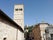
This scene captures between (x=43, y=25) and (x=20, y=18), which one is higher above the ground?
(x=20, y=18)

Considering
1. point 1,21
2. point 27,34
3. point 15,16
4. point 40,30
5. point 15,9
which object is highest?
point 15,9

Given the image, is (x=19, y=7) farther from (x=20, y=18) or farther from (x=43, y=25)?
(x=43, y=25)

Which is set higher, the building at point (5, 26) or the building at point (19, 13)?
the building at point (19, 13)

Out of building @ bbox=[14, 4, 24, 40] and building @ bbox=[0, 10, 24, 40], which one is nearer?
building @ bbox=[0, 10, 24, 40]

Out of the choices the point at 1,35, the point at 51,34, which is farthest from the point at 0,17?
the point at 51,34

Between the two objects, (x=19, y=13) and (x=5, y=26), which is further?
(x=19, y=13)

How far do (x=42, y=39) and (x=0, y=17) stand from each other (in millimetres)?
12969

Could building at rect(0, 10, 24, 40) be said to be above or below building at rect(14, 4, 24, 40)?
below

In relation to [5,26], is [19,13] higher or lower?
higher

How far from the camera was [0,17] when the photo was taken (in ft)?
22.4

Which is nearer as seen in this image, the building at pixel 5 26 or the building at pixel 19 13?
the building at pixel 5 26

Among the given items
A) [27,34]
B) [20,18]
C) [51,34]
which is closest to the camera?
[51,34]

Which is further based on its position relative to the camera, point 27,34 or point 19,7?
point 27,34

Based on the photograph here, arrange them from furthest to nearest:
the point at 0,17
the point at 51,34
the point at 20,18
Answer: the point at 20,18, the point at 51,34, the point at 0,17
